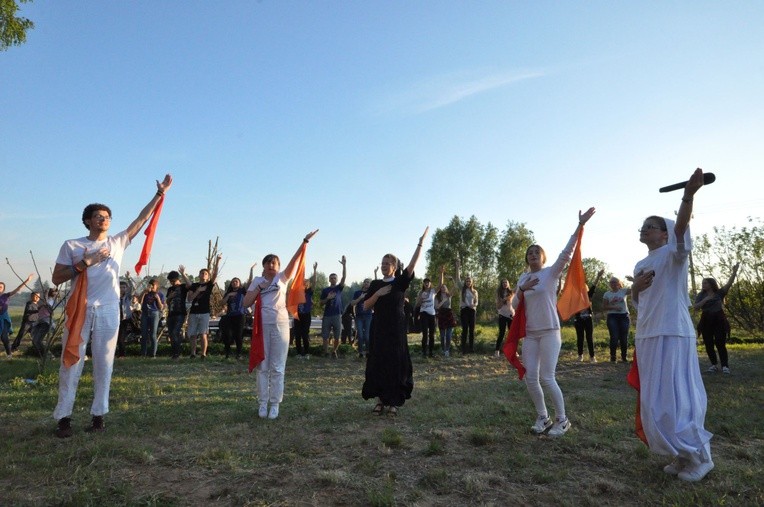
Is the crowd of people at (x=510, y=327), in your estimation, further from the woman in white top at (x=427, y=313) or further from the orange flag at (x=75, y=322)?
the woman in white top at (x=427, y=313)

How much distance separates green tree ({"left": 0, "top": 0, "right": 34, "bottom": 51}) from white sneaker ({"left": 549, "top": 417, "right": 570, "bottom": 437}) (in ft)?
35.6

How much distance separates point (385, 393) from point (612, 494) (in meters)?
3.23

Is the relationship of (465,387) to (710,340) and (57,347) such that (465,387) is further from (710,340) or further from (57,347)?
(57,347)

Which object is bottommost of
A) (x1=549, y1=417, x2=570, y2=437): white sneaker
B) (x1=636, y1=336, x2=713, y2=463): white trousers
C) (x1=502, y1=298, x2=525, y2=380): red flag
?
(x1=549, y1=417, x2=570, y2=437): white sneaker

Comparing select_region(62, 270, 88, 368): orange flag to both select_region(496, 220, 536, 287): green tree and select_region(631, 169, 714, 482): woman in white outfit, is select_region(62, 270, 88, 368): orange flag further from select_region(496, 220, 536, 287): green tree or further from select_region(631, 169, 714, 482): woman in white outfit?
select_region(496, 220, 536, 287): green tree

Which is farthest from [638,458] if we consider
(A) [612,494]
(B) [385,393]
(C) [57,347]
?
(C) [57,347]

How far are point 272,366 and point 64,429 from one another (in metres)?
2.25

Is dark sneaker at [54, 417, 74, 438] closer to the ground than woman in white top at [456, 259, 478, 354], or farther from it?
closer to the ground

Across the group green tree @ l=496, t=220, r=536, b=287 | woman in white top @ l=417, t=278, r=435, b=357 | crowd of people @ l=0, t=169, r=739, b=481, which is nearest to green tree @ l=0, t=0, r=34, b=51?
crowd of people @ l=0, t=169, r=739, b=481

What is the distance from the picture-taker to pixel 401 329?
676 centimetres

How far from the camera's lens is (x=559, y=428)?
5344 mm

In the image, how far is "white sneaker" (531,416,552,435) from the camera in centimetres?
541

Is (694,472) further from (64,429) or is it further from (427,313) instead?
(427,313)

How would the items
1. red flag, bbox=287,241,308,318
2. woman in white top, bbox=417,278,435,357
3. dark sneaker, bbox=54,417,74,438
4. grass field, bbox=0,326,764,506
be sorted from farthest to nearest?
woman in white top, bbox=417,278,435,357, red flag, bbox=287,241,308,318, dark sneaker, bbox=54,417,74,438, grass field, bbox=0,326,764,506
